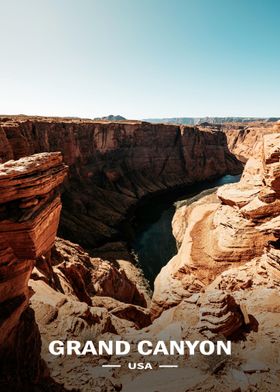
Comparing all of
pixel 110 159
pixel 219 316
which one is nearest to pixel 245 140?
pixel 110 159

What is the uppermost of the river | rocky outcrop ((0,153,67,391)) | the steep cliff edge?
rocky outcrop ((0,153,67,391))

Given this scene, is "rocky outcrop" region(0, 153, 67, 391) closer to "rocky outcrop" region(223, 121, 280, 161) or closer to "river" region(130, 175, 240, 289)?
"river" region(130, 175, 240, 289)

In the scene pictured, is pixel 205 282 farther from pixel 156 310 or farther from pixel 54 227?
pixel 54 227

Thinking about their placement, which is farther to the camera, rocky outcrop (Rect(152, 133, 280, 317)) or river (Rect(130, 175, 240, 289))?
river (Rect(130, 175, 240, 289))

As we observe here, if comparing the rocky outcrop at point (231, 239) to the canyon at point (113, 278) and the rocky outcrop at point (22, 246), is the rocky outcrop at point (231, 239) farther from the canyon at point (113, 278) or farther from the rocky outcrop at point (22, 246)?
the rocky outcrop at point (22, 246)

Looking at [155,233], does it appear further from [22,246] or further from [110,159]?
[22,246]

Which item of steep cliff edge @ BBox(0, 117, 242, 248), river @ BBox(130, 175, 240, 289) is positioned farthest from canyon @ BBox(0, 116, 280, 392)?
river @ BBox(130, 175, 240, 289)
